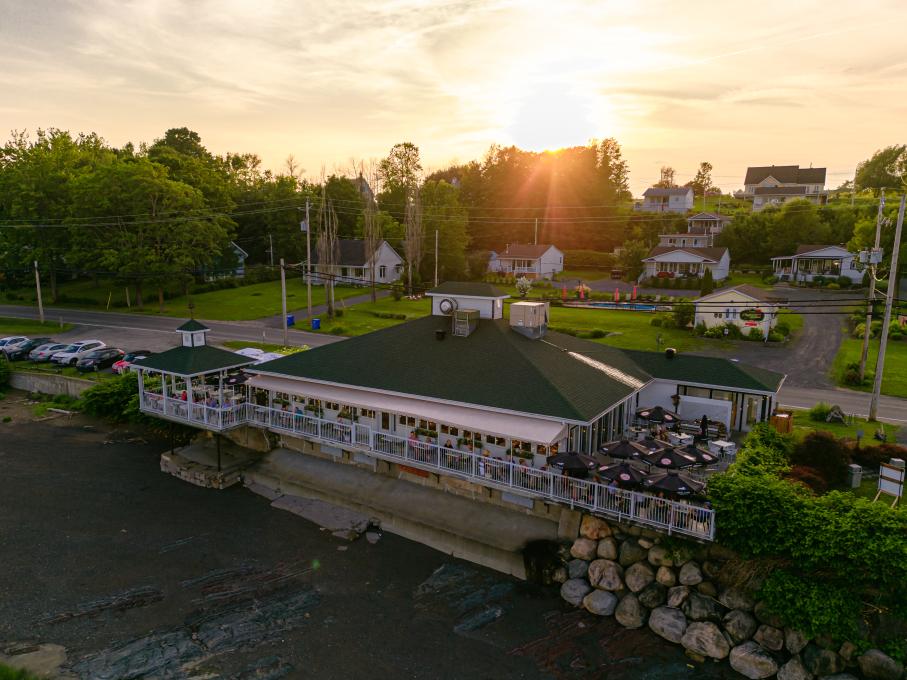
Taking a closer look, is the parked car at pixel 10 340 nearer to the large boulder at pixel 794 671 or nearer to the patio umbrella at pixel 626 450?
the patio umbrella at pixel 626 450

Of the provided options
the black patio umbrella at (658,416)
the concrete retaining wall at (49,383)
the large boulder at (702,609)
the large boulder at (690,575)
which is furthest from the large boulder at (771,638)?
the concrete retaining wall at (49,383)

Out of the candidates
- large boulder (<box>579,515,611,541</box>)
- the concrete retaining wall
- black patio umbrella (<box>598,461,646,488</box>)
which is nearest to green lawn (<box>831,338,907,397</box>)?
black patio umbrella (<box>598,461,646,488</box>)

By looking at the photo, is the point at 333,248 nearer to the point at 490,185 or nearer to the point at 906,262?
the point at 490,185

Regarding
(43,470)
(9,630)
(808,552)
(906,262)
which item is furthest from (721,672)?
(906,262)

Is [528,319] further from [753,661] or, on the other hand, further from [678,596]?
[753,661]

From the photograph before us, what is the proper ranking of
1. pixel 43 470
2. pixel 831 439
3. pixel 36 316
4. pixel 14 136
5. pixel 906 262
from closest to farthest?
1. pixel 831 439
2. pixel 43 470
3. pixel 906 262
4. pixel 36 316
5. pixel 14 136

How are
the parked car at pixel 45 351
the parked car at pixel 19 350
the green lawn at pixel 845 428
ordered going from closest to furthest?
the green lawn at pixel 845 428 → the parked car at pixel 45 351 → the parked car at pixel 19 350
